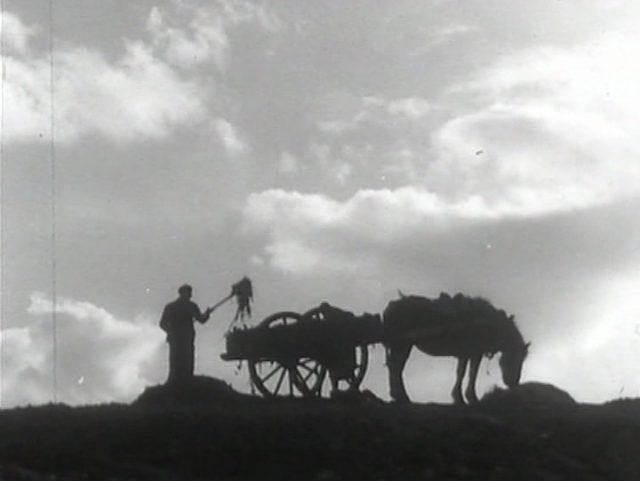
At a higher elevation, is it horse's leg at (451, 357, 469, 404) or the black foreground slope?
horse's leg at (451, 357, 469, 404)

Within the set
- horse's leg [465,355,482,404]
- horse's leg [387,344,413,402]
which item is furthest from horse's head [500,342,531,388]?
horse's leg [387,344,413,402]

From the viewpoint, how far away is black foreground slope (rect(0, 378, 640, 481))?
19.7 m

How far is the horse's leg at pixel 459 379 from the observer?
27625 mm

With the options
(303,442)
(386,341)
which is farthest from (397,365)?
(303,442)

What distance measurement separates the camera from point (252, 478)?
64.4 ft

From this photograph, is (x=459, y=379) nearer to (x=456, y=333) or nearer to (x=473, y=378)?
(x=473, y=378)

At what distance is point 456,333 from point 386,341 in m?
1.30

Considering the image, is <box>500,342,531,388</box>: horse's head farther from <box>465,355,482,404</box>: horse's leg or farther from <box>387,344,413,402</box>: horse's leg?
<box>387,344,413,402</box>: horse's leg

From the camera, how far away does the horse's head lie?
27594mm

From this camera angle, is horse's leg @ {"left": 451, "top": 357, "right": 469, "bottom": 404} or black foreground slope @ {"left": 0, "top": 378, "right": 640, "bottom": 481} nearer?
black foreground slope @ {"left": 0, "top": 378, "right": 640, "bottom": 481}

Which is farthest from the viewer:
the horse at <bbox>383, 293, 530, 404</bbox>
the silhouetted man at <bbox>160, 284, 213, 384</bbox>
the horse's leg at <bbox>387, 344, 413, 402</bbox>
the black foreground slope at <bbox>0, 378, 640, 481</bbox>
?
the horse's leg at <bbox>387, 344, 413, 402</bbox>

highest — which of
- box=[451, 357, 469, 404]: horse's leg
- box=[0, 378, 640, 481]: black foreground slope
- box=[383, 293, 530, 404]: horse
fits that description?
box=[383, 293, 530, 404]: horse

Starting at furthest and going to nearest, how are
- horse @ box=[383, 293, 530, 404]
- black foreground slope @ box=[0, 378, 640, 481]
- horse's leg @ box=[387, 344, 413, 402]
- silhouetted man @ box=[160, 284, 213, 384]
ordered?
1. horse's leg @ box=[387, 344, 413, 402]
2. horse @ box=[383, 293, 530, 404]
3. silhouetted man @ box=[160, 284, 213, 384]
4. black foreground slope @ box=[0, 378, 640, 481]

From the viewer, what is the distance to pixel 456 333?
27.4m
